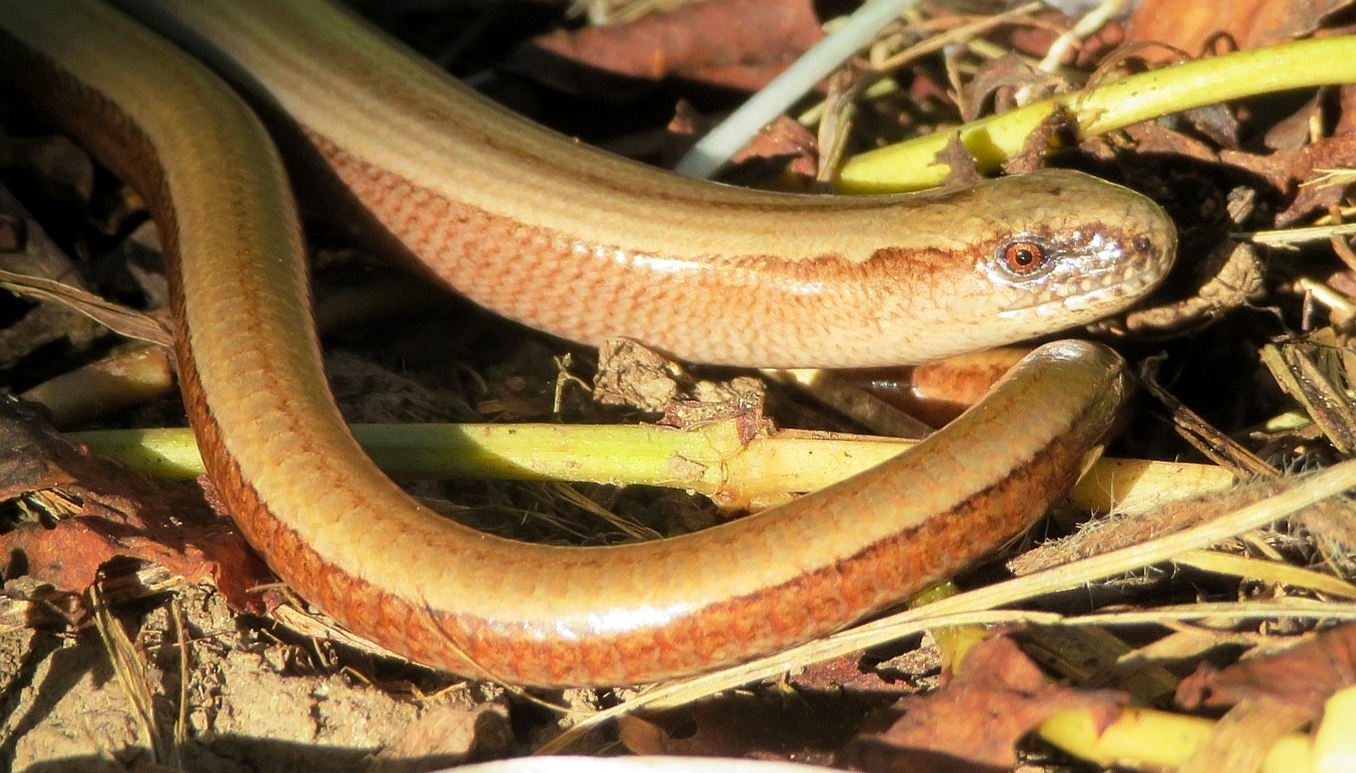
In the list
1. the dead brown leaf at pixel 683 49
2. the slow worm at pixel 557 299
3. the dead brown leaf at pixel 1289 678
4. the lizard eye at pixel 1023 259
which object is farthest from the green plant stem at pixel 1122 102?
the dead brown leaf at pixel 1289 678

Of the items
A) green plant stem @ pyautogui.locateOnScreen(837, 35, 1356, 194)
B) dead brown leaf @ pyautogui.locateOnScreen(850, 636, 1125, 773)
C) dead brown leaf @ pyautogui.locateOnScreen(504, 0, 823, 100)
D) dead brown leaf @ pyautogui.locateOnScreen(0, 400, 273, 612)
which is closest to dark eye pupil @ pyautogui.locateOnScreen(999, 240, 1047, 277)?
green plant stem @ pyautogui.locateOnScreen(837, 35, 1356, 194)

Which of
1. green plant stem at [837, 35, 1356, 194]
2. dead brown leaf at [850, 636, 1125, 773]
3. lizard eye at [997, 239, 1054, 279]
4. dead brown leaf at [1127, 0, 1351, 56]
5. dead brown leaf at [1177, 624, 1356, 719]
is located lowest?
dead brown leaf at [850, 636, 1125, 773]

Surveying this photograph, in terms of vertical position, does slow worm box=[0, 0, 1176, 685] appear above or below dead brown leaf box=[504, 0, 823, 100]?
below

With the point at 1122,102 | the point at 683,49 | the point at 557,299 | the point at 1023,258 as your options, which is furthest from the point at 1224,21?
the point at 557,299

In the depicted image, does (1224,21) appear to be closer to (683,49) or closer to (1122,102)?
(1122,102)

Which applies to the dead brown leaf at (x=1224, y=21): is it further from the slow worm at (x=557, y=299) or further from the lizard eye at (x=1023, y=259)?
the lizard eye at (x=1023, y=259)

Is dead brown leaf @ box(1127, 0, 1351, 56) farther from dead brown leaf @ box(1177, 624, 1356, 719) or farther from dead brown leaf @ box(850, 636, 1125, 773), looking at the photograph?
dead brown leaf @ box(850, 636, 1125, 773)

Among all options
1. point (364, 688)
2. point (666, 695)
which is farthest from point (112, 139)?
point (666, 695)

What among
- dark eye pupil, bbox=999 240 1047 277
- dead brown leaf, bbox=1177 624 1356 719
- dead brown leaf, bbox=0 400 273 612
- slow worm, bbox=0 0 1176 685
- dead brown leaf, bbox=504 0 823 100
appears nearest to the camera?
dead brown leaf, bbox=1177 624 1356 719

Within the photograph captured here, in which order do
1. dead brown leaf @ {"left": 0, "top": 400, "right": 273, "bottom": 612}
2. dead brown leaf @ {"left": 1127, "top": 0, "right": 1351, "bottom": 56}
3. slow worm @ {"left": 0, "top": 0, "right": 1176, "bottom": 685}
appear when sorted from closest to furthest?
slow worm @ {"left": 0, "top": 0, "right": 1176, "bottom": 685}, dead brown leaf @ {"left": 0, "top": 400, "right": 273, "bottom": 612}, dead brown leaf @ {"left": 1127, "top": 0, "right": 1351, "bottom": 56}

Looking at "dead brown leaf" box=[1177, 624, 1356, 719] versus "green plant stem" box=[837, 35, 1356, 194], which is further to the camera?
"green plant stem" box=[837, 35, 1356, 194]
